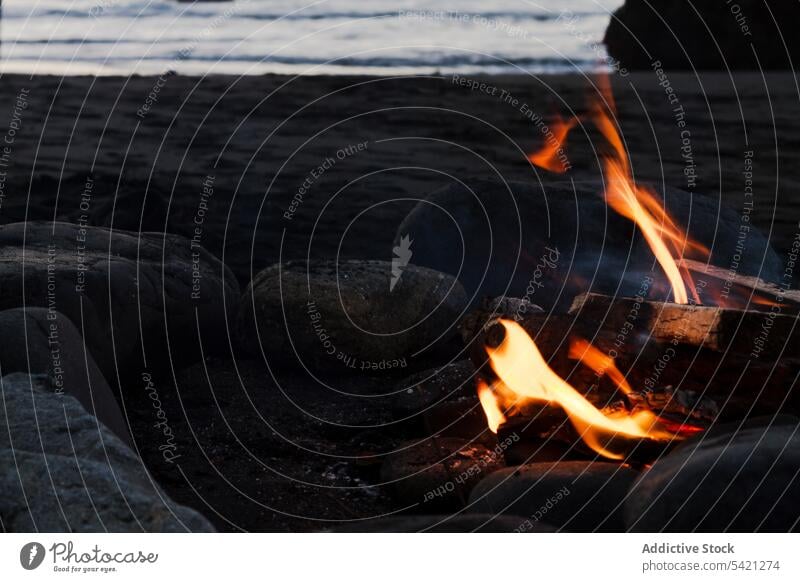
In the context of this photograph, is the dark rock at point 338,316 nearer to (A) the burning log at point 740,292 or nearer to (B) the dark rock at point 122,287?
(B) the dark rock at point 122,287

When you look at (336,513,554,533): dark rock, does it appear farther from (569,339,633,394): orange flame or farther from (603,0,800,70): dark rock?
(603,0,800,70): dark rock

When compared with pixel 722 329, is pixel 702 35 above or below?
below

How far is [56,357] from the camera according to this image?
7.09m

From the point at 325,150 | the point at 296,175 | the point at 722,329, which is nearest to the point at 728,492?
the point at 722,329

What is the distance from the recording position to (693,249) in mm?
11102

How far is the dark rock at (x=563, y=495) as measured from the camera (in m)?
6.38

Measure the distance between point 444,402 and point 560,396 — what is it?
1250 millimetres

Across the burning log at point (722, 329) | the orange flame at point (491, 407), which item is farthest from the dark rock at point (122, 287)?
the burning log at point (722, 329)

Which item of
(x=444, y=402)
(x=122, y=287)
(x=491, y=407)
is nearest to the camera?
(x=491, y=407)

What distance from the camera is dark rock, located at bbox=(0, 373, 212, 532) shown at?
17.7 ft

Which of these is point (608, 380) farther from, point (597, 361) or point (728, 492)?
point (728, 492)

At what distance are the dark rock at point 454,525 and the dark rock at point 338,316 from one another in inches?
155
